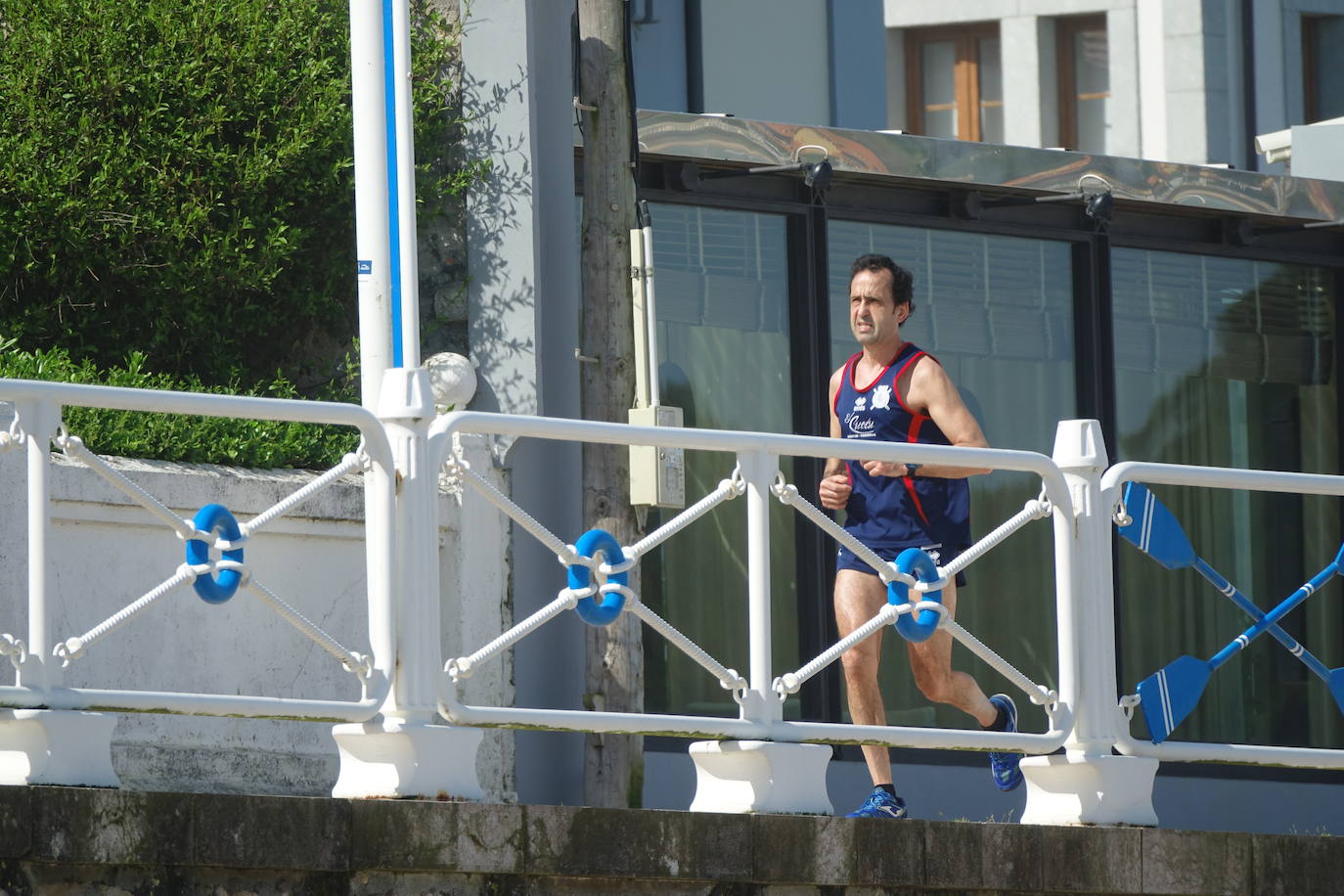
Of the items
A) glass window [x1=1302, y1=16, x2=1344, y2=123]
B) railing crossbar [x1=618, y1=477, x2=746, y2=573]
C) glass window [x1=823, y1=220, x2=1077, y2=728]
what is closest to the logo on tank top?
railing crossbar [x1=618, y1=477, x2=746, y2=573]

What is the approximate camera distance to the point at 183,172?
870 cm

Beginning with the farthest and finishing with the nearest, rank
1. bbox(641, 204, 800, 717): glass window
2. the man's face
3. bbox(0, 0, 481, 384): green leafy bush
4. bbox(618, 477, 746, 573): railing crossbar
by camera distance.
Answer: bbox(641, 204, 800, 717): glass window
bbox(0, 0, 481, 384): green leafy bush
the man's face
bbox(618, 477, 746, 573): railing crossbar

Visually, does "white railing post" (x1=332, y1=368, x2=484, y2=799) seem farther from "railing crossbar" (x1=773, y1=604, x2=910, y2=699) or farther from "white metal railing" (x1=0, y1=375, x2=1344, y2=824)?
"railing crossbar" (x1=773, y1=604, x2=910, y2=699)

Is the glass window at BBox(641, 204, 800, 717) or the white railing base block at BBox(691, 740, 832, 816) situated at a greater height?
the glass window at BBox(641, 204, 800, 717)

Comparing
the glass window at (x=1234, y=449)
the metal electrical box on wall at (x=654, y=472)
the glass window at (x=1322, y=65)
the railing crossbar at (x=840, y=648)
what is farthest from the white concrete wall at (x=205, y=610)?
the glass window at (x=1322, y=65)

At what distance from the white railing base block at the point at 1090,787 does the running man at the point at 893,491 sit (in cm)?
46

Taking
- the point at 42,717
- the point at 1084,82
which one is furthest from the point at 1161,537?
the point at 1084,82

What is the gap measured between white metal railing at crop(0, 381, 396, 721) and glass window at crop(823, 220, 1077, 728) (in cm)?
512

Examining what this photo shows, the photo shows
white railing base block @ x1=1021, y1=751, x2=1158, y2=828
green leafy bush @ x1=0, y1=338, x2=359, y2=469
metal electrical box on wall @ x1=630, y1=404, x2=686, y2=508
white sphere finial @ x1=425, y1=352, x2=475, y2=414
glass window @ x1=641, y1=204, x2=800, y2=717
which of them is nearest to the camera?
white railing base block @ x1=1021, y1=751, x2=1158, y2=828

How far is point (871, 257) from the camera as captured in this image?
274 inches

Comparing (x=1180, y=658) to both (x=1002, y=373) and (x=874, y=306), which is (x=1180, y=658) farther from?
(x=1002, y=373)

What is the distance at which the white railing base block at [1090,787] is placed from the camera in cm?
621

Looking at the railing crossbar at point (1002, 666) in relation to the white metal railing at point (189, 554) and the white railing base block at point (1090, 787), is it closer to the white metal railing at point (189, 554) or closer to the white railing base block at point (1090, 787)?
the white railing base block at point (1090, 787)

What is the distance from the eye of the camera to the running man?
6.64 metres
